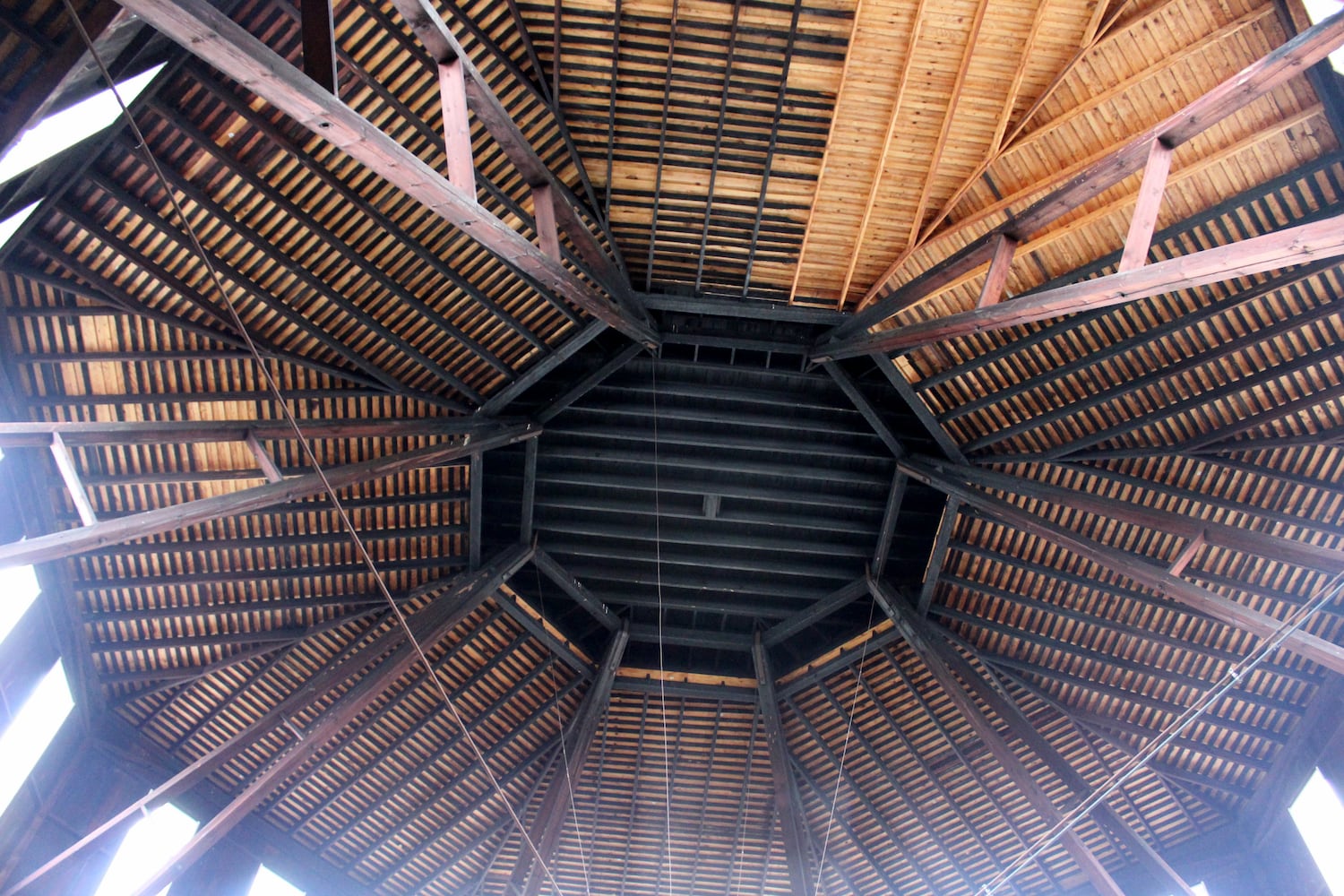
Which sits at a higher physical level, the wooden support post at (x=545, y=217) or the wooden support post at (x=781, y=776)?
the wooden support post at (x=545, y=217)

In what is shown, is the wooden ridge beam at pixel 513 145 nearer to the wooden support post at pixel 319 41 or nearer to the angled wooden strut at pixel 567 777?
the wooden support post at pixel 319 41

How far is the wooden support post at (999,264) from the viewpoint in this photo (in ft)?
49.5

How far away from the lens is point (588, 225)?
65.3 ft

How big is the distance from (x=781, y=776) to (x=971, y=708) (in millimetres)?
4866

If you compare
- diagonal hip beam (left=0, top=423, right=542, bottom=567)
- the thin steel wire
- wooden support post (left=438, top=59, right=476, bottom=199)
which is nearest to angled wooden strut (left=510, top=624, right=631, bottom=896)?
the thin steel wire

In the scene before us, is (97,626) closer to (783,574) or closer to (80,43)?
(80,43)

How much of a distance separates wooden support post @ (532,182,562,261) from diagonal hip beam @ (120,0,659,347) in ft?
2.37

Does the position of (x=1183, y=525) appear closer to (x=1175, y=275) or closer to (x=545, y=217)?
(x=1175, y=275)

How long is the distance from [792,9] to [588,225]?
18.0ft

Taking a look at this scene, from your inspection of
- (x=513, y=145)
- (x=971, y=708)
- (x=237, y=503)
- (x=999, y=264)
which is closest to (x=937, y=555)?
(x=971, y=708)

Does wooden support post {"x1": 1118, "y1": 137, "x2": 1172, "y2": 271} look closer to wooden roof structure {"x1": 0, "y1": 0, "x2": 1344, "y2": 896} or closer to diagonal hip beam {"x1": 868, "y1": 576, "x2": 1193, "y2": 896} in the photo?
wooden roof structure {"x1": 0, "y1": 0, "x2": 1344, "y2": 896}

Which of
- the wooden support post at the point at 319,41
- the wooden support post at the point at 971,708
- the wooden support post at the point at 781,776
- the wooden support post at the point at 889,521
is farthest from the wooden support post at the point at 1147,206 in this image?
the wooden support post at the point at 781,776

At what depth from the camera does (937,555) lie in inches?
928

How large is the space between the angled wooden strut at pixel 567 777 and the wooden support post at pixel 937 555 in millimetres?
7106
